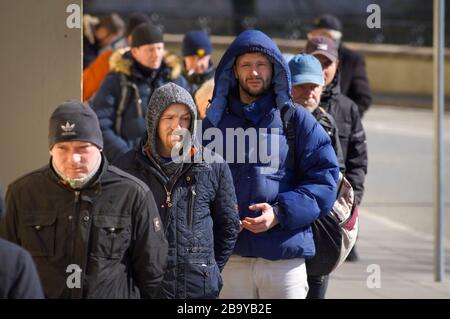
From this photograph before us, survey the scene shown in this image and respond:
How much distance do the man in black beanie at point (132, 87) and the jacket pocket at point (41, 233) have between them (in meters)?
4.09

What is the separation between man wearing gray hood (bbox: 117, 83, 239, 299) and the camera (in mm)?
5852

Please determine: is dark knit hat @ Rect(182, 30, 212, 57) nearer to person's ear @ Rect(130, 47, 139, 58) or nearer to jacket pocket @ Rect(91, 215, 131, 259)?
person's ear @ Rect(130, 47, 139, 58)

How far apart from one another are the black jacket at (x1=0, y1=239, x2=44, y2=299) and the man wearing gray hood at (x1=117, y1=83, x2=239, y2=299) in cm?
137

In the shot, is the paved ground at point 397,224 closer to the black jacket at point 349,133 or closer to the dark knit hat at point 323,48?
the black jacket at point 349,133

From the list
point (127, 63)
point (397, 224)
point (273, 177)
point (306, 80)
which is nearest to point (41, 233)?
point (273, 177)

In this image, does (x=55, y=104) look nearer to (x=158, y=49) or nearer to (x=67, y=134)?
(x=67, y=134)

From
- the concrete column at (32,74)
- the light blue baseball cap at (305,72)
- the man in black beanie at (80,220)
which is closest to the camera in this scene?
the man in black beanie at (80,220)

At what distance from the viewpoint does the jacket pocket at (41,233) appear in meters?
5.24

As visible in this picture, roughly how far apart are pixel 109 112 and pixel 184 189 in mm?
3817

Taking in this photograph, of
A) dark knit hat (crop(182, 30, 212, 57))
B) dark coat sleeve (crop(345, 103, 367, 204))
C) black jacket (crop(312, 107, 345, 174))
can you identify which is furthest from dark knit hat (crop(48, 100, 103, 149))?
dark knit hat (crop(182, 30, 212, 57))

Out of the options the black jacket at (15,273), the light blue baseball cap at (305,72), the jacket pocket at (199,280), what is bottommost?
the jacket pocket at (199,280)

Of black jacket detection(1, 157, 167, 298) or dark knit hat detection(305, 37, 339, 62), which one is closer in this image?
black jacket detection(1, 157, 167, 298)

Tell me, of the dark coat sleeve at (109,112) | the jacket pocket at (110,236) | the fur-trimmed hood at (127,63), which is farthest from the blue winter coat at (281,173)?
the fur-trimmed hood at (127,63)

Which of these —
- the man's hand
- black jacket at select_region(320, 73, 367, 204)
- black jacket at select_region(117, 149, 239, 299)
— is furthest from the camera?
black jacket at select_region(320, 73, 367, 204)
